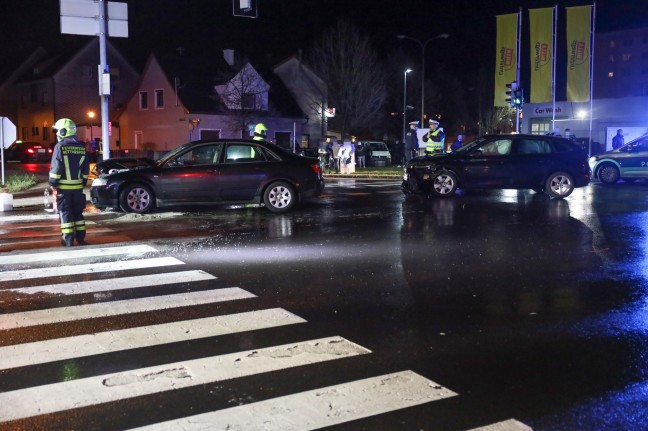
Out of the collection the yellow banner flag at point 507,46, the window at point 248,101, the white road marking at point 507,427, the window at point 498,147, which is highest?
the yellow banner flag at point 507,46

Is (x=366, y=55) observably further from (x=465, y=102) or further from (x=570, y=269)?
(x=570, y=269)

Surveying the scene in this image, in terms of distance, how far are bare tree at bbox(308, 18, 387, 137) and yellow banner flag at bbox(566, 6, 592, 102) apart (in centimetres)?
1991

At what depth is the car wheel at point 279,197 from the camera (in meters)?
14.5

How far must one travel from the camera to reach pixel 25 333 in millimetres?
5914

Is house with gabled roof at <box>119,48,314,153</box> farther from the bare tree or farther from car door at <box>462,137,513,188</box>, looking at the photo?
car door at <box>462,137,513,188</box>

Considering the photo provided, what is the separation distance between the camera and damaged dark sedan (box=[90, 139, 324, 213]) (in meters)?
14.0

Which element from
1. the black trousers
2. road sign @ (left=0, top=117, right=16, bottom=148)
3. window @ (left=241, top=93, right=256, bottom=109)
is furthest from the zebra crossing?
window @ (left=241, top=93, right=256, bottom=109)

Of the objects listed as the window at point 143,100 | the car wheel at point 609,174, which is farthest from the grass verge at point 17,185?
the window at point 143,100

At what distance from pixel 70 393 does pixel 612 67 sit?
98505mm

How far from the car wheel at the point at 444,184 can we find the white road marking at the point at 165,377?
1218 cm

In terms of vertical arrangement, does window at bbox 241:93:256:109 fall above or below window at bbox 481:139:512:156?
above

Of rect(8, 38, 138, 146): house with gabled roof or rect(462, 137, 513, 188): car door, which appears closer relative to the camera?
rect(462, 137, 513, 188): car door

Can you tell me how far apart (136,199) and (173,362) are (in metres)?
9.38

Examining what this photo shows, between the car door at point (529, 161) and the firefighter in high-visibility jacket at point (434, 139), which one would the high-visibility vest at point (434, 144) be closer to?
the firefighter in high-visibility jacket at point (434, 139)
